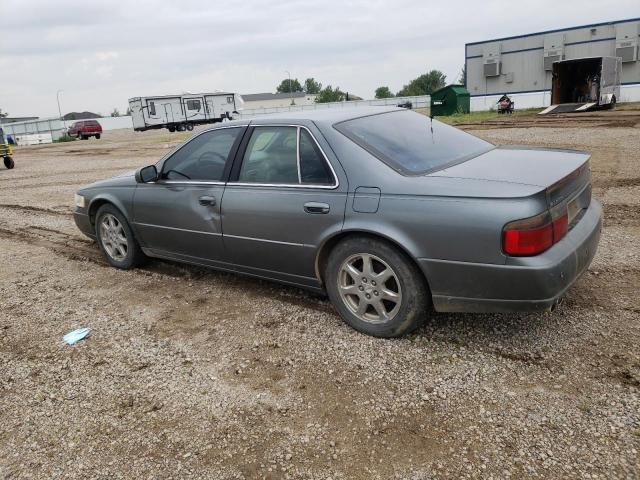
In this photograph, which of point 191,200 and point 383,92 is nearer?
point 191,200

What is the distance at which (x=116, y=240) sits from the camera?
5.38 m

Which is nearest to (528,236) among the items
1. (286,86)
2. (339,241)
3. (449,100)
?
(339,241)

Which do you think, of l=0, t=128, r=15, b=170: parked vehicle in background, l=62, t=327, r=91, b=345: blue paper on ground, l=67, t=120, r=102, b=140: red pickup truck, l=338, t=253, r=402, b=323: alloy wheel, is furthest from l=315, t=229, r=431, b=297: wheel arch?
l=67, t=120, r=102, b=140: red pickup truck

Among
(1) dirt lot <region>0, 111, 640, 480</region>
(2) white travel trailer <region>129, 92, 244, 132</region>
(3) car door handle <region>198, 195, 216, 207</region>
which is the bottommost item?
(1) dirt lot <region>0, 111, 640, 480</region>

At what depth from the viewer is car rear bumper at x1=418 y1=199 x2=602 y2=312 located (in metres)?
2.88

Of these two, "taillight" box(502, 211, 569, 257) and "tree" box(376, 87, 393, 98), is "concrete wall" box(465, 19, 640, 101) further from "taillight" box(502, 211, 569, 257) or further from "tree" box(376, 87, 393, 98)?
"tree" box(376, 87, 393, 98)

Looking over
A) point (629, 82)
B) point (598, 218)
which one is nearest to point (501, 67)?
point (629, 82)

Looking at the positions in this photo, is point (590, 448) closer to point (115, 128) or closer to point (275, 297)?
point (275, 297)

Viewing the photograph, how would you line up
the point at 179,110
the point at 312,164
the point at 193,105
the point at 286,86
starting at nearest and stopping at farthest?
the point at 312,164, the point at 179,110, the point at 193,105, the point at 286,86

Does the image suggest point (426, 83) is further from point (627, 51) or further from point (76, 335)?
point (76, 335)

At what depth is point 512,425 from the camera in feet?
8.53

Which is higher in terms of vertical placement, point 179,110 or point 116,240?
point 179,110

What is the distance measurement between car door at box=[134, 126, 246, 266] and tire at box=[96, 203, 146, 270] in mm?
302

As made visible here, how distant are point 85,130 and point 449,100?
28852 mm
